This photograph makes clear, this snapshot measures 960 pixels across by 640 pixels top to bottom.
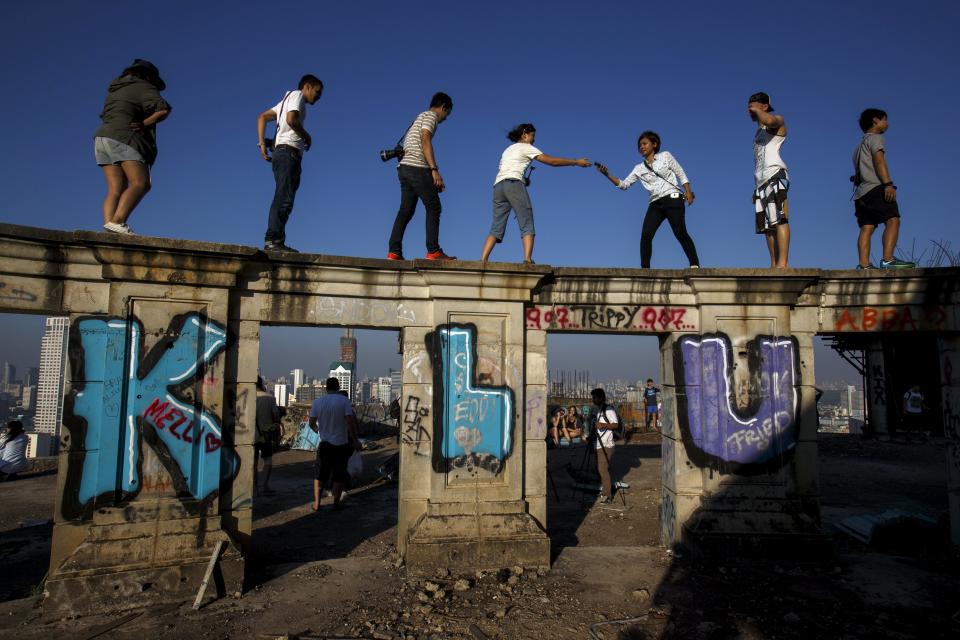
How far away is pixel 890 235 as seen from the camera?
20.0 ft

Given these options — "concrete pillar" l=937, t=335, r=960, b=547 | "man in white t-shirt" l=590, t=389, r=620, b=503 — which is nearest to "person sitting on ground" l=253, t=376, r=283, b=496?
"man in white t-shirt" l=590, t=389, r=620, b=503

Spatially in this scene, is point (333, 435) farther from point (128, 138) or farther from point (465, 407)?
point (128, 138)

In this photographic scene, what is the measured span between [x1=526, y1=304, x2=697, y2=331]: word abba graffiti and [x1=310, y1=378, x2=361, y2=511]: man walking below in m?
3.55

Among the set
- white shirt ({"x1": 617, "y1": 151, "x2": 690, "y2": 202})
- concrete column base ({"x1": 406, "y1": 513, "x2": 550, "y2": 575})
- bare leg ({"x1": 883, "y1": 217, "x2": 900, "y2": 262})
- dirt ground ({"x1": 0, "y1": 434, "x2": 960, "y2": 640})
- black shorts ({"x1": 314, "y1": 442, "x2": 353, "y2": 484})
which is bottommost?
dirt ground ({"x1": 0, "y1": 434, "x2": 960, "y2": 640})

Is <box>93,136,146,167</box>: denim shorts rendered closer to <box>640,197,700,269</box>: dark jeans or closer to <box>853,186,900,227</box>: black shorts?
<box>640,197,700,269</box>: dark jeans

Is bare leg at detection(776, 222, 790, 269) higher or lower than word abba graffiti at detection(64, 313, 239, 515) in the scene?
higher

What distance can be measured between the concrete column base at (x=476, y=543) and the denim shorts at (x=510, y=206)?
3038 mm

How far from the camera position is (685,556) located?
5699 millimetres

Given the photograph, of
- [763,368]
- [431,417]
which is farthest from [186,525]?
[763,368]

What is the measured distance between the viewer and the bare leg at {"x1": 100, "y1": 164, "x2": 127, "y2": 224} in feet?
16.4

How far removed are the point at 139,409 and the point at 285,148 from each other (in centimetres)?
290

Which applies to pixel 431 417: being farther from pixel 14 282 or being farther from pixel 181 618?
pixel 14 282

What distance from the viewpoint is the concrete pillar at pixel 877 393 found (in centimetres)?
1666

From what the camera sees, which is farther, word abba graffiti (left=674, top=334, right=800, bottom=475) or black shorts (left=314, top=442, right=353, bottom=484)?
black shorts (left=314, top=442, right=353, bottom=484)
